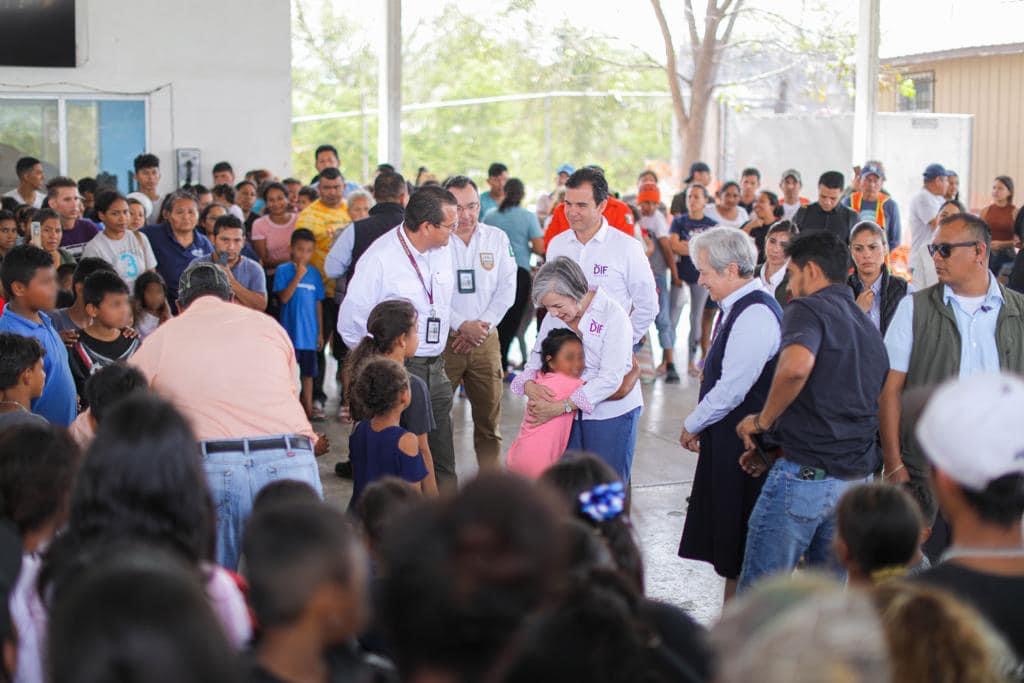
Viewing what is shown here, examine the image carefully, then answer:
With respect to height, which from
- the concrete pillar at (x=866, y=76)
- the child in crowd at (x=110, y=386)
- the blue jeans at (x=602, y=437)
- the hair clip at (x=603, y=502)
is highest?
the concrete pillar at (x=866, y=76)

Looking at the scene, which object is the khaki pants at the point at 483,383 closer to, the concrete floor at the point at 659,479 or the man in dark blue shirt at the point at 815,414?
the concrete floor at the point at 659,479

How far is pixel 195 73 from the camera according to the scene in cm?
1334

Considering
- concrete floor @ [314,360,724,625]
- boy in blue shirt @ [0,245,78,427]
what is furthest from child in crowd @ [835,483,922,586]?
boy in blue shirt @ [0,245,78,427]

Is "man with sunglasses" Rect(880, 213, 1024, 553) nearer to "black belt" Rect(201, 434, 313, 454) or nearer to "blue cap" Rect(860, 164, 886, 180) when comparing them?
"black belt" Rect(201, 434, 313, 454)

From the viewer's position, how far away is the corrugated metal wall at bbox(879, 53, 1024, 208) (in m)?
19.2

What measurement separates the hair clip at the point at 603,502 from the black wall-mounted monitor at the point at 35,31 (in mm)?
11605

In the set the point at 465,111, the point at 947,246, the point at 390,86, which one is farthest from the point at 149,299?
the point at 465,111

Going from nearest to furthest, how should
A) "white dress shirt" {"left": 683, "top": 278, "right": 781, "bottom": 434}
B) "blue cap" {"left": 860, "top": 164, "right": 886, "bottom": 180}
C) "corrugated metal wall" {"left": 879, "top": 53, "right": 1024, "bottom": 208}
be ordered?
1. "white dress shirt" {"left": 683, "top": 278, "right": 781, "bottom": 434}
2. "blue cap" {"left": 860, "top": 164, "right": 886, "bottom": 180}
3. "corrugated metal wall" {"left": 879, "top": 53, "right": 1024, "bottom": 208}

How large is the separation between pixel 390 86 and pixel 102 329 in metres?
9.36

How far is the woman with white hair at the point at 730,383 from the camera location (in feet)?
15.7

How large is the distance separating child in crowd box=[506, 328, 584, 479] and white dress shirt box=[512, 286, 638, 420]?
0.17 ft

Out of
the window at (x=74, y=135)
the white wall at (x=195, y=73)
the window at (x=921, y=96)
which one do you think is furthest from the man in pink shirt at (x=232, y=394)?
the window at (x=921, y=96)

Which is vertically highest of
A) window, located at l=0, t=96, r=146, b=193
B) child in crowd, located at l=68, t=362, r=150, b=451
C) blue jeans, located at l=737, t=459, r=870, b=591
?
window, located at l=0, t=96, r=146, b=193

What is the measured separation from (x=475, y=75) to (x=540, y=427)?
23.5 m
